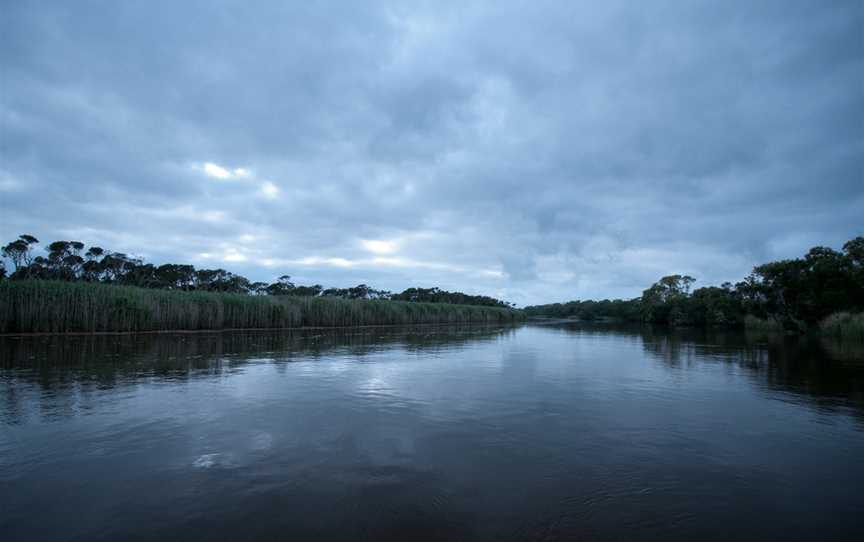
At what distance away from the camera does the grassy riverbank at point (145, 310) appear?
79.6 feet

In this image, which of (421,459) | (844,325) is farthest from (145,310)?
(844,325)

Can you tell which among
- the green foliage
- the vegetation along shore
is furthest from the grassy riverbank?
the green foliage

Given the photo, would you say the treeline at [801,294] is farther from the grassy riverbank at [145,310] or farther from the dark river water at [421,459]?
the grassy riverbank at [145,310]

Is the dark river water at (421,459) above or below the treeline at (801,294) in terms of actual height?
below

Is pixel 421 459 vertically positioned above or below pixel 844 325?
below

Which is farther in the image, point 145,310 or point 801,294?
point 801,294

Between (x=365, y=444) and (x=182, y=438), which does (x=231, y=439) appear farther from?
(x=365, y=444)

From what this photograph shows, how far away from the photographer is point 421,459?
583cm

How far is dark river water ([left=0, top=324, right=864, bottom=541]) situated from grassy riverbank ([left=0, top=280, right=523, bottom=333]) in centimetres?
1744

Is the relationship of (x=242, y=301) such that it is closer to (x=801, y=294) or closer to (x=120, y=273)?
(x=120, y=273)

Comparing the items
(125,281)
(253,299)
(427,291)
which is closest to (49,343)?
(253,299)

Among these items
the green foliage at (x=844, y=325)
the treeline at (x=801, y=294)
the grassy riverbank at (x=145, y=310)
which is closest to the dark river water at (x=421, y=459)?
the grassy riverbank at (x=145, y=310)

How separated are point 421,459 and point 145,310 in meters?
30.0

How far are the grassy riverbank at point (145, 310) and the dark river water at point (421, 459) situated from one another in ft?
57.2
